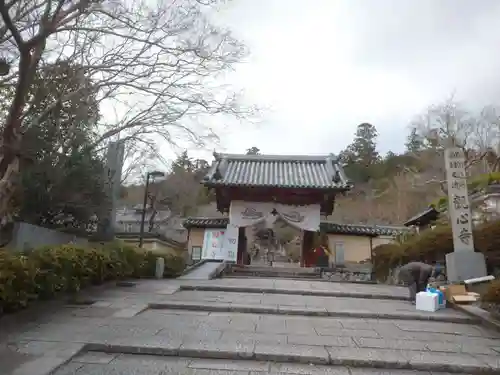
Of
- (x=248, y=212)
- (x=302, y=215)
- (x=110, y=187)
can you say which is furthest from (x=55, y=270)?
(x=302, y=215)

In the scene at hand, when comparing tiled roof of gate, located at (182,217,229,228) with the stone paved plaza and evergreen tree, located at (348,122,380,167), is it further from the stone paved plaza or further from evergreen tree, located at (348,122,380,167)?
evergreen tree, located at (348,122,380,167)

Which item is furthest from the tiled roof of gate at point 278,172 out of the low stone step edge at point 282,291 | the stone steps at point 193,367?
the stone steps at point 193,367

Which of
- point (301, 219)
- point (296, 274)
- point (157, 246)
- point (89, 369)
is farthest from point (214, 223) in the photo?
point (89, 369)

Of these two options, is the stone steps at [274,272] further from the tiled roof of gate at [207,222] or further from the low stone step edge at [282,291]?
the low stone step edge at [282,291]

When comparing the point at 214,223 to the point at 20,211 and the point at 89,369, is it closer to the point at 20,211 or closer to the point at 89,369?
the point at 20,211

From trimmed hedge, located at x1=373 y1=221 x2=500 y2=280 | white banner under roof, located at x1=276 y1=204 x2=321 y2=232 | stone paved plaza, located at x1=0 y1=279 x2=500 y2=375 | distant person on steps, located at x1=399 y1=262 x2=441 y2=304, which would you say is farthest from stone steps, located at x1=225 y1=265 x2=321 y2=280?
stone paved plaza, located at x1=0 y1=279 x2=500 y2=375

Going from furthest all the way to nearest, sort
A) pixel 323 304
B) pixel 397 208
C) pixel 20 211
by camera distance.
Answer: pixel 397 208
pixel 20 211
pixel 323 304

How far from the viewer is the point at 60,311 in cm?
632

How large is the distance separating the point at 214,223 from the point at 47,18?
63.3 feet

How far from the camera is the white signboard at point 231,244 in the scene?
19580mm

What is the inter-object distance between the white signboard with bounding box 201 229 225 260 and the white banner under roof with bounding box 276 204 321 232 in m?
4.19

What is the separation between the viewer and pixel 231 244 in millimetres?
19859

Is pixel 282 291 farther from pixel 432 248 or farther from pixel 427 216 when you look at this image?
pixel 427 216

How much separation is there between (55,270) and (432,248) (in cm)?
1043
